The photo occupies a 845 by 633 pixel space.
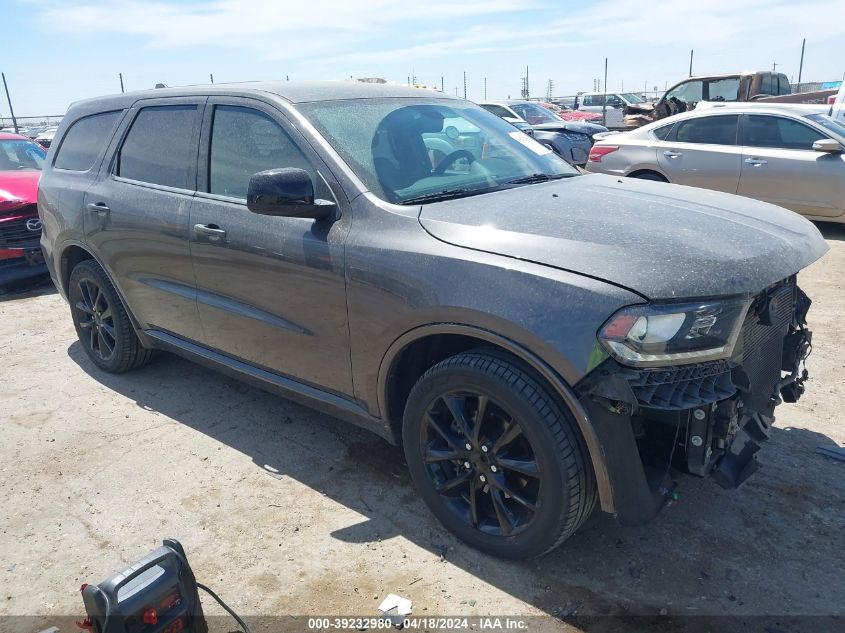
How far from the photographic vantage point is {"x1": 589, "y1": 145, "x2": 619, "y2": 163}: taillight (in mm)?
9445

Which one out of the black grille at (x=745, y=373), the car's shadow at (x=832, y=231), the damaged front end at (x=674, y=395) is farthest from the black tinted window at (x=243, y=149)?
the car's shadow at (x=832, y=231)

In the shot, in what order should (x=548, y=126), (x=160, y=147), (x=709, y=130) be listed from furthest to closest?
(x=548, y=126), (x=709, y=130), (x=160, y=147)

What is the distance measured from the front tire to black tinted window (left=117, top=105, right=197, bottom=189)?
79.3 inches

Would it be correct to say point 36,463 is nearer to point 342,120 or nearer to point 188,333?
point 188,333

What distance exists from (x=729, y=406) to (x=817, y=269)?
538 cm

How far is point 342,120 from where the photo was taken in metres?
3.33

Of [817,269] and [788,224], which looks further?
[817,269]

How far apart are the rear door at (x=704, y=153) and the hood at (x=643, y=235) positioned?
19.5 feet

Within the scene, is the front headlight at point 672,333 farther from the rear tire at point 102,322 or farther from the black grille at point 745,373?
the rear tire at point 102,322

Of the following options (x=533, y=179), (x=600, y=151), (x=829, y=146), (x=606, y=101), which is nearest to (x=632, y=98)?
(x=606, y=101)

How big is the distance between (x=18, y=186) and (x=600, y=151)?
728cm

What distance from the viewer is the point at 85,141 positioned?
472 cm

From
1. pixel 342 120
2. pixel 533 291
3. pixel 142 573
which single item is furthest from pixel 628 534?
pixel 342 120

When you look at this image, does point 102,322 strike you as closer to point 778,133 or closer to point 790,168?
point 790,168
